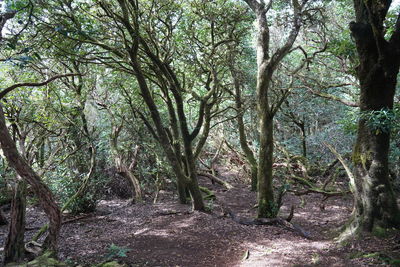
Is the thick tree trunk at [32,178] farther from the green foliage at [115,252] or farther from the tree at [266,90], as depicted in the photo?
the tree at [266,90]

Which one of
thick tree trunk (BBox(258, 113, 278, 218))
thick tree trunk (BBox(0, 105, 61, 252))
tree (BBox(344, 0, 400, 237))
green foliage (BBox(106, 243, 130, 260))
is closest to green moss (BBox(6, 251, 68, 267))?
thick tree trunk (BBox(0, 105, 61, 252))

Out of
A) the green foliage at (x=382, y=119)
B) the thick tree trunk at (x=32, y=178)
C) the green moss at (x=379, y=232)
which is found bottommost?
the green moss at (x=379, y=232)

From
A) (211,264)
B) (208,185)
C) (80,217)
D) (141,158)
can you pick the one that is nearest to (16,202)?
(211,264)

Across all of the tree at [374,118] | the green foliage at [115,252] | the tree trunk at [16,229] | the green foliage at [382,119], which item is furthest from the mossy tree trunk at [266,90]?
the tree trunk at [16,229]

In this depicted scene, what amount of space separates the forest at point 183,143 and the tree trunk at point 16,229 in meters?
0.02

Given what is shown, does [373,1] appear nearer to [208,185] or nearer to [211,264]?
[211,264]

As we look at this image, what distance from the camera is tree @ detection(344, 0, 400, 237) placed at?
494cm

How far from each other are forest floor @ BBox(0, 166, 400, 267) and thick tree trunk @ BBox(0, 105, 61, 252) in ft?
2.27

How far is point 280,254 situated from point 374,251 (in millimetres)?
1473

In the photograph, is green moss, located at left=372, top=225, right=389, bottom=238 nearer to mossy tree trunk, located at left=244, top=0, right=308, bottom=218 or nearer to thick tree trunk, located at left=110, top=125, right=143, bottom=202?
mossy tree trunk, located at left=244, top=0, right=308, bottom=218

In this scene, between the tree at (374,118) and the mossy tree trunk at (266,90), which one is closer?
the tree at (374,118)

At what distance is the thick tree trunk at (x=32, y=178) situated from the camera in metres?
3.71

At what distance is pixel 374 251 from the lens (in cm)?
460

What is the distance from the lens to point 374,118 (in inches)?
189
